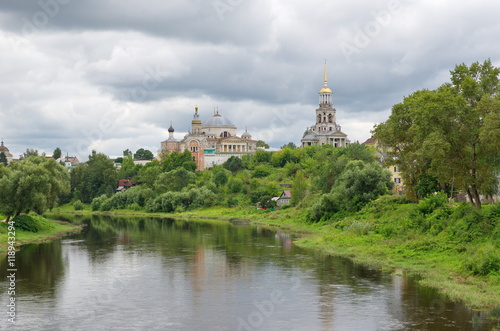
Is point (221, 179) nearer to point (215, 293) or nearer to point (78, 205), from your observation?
point (78, 205)

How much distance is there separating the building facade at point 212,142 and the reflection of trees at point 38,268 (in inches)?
4194

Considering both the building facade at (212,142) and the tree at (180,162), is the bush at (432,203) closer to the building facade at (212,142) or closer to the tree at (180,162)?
the tree at (180,162)

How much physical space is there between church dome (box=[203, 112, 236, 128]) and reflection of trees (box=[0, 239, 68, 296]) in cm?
12657

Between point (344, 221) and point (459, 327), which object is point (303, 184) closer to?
point (344, 221)

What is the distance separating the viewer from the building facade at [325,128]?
16650 cm

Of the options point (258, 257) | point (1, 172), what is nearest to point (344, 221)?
point (258, 257)

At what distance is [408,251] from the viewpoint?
139 ft

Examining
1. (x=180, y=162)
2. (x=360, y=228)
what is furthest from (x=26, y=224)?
(x=180, y=162)

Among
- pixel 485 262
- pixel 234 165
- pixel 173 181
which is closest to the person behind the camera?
pixel 485 262

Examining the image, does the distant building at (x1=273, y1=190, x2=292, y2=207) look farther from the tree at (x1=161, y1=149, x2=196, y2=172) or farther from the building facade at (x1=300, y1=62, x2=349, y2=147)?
the building facade at (x1=300, y1=62, x2=349, y2=147)

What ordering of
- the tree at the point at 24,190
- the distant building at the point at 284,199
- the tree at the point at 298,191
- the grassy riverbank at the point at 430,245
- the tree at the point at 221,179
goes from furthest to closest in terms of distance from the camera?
1. the tree at the point at 221,179
2. the distant building at the point at 284,199
3. the tree at the point at 298,191
4. the tree at the point at 24,190
5. the grassy riverbank at the point at 430,245

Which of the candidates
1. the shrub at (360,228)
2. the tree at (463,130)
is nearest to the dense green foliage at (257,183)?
the shrub at (360,228)

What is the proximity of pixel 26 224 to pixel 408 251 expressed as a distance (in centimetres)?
3898

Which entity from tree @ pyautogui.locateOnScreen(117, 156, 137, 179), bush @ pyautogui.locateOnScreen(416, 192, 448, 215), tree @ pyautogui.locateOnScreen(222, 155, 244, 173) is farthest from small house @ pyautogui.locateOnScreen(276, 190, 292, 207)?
tree @ pyautogui.locateOnScreen(117, 156, 137, 179)
